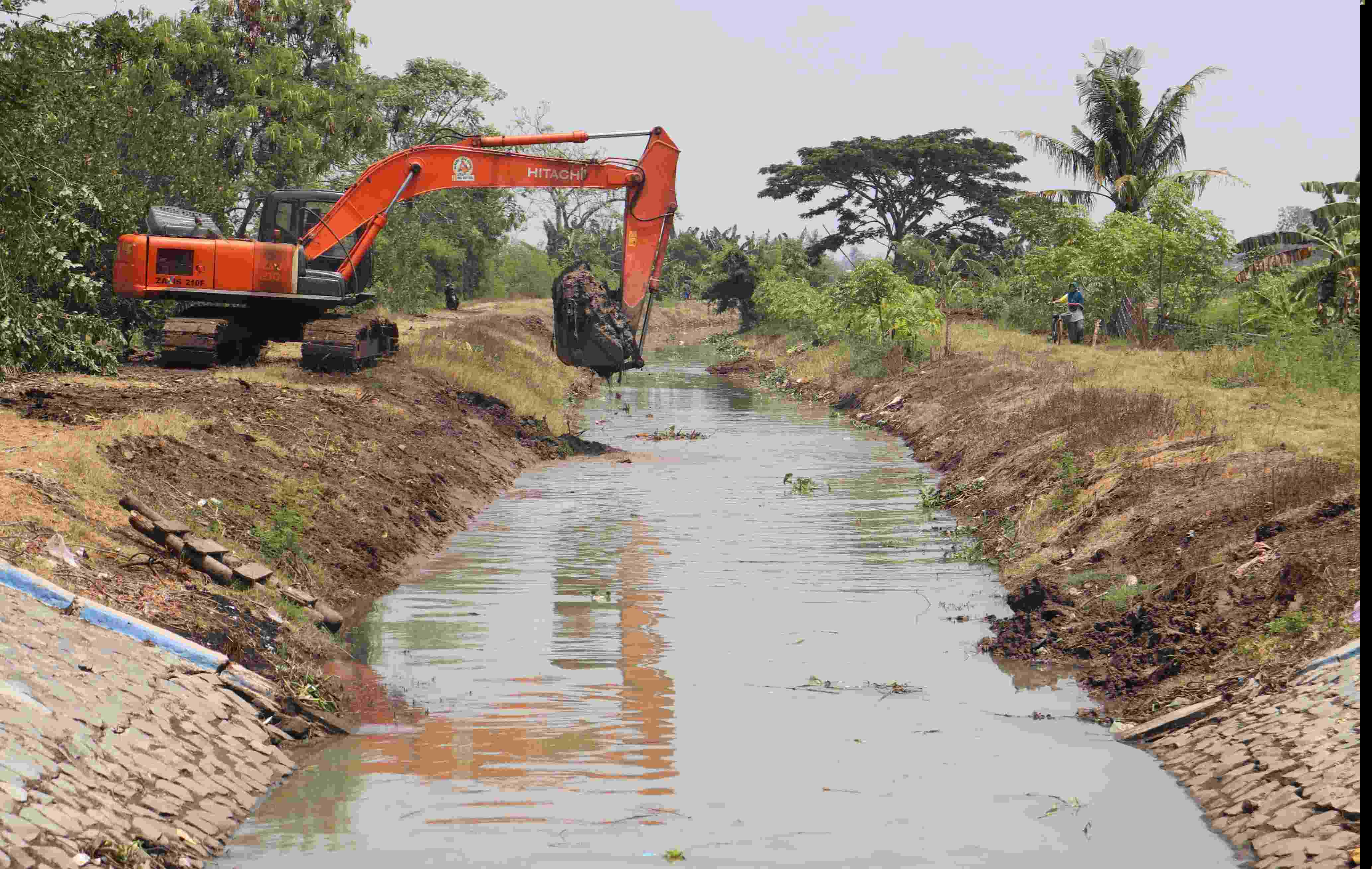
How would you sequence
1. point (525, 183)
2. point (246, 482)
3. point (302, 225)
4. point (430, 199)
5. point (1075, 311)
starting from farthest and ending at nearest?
point (430, 199)
point (1075, 311)
point (302, 225)
point (525, 183)
point (246, 482)

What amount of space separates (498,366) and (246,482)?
1871 centimetres

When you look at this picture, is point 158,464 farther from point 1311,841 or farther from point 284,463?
point 1311,841

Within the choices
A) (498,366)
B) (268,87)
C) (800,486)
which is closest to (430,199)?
(268,87)

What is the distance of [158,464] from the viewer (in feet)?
49.2

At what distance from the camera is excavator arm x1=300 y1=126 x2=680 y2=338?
22812mm

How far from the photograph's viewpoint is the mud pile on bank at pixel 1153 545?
36.7ft

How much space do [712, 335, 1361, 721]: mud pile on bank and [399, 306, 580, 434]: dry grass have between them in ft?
33.5

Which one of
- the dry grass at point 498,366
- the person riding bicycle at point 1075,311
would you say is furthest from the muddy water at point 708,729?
the person riding bicycle at point 1075,311

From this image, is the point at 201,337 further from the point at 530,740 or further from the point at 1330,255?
the point at 1330,255

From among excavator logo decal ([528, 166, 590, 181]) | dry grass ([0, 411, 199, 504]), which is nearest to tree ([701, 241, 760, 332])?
excavator logo decal ([528, 166, 590, 181])

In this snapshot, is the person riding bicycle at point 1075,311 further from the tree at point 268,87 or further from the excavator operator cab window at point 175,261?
the tree at point 268,87

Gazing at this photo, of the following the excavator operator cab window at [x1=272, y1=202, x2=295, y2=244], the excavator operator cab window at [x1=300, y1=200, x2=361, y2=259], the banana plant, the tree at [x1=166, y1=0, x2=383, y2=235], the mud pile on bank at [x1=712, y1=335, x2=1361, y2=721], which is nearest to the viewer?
the mud pile on bank at [x1=712, y1=335, x2=1361, y2=721]

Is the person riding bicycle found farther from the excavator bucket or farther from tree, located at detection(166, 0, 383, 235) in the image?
tree, located at detection(166, 0, 383, 235)

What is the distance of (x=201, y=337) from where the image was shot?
2478cm
